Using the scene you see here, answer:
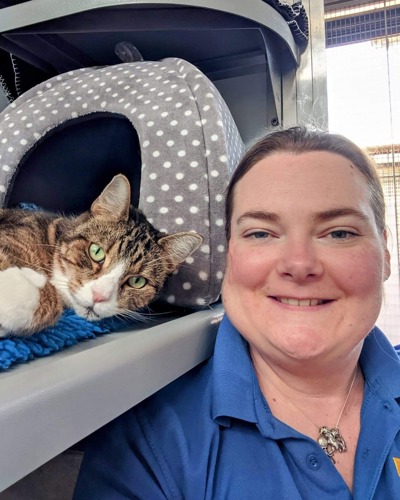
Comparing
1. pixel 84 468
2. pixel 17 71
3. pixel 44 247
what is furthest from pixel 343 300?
pixel 17 71

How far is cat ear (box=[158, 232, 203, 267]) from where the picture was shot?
0.76 meters

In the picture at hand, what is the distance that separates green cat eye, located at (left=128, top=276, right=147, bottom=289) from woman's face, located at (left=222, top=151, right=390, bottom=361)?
9.0 inches

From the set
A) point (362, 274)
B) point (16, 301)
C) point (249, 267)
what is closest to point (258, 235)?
point (249, 267)

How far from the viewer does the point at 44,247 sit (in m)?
0.78

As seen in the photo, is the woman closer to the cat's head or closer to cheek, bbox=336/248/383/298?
cheek, bbox=336/248/383/298

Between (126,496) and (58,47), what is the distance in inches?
42.7

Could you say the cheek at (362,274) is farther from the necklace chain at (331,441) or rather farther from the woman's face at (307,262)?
the necklace chain at (331,441)

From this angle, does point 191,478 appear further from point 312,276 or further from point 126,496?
point 312,276

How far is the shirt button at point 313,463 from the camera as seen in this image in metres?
0.57

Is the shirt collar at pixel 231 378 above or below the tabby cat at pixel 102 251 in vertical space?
below

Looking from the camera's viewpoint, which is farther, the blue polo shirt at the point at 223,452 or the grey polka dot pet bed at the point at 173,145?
the grey polka dot pet bed at the point at 173,145

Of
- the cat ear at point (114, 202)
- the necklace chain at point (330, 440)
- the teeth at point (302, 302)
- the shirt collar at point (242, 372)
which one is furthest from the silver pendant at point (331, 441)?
the cat ear at point (114, 202)

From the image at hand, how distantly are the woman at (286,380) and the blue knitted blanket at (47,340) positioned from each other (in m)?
0.16

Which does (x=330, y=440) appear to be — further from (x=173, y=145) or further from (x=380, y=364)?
(x=173, y=145)
